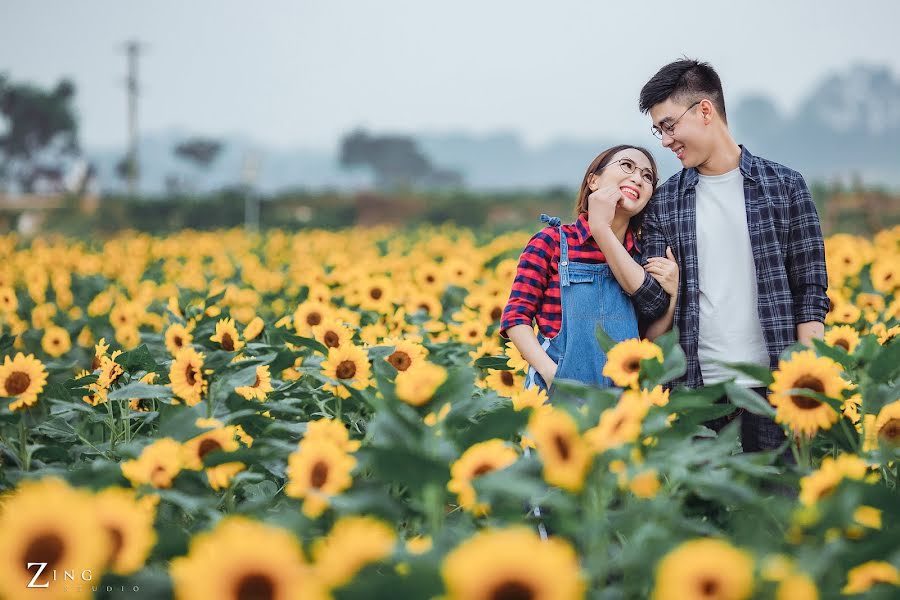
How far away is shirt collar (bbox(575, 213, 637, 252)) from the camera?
103 inches

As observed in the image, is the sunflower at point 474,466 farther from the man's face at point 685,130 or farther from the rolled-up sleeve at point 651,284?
the man's face at point 685,130

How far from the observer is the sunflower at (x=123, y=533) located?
1389 millimetres

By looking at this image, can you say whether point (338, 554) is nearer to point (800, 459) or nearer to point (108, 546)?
point (108, 546)

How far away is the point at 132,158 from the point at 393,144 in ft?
146

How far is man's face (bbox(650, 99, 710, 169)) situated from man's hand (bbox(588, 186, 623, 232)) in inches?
11.3

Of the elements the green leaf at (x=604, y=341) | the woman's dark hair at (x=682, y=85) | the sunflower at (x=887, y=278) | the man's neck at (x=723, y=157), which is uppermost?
the woman's dark hair at (x=682, y=85)

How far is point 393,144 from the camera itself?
80.8 m

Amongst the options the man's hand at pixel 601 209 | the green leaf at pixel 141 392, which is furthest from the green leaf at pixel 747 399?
the green leaf at pixel 141 392

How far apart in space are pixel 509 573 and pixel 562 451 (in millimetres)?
323

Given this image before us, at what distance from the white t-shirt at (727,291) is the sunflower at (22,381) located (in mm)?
1803

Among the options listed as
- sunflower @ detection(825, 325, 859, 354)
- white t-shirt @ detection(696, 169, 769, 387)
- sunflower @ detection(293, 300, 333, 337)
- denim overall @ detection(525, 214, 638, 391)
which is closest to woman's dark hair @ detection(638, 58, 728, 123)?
white t-shirt @ detection(696, 169, 769, 387)

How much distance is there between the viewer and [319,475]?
5.48 feet

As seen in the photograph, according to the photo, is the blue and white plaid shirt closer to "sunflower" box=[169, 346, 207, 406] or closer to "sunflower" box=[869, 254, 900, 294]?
"sunflower" box=[169, 346, 207, 406]

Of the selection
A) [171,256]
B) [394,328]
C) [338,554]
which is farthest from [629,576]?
[171,256]
